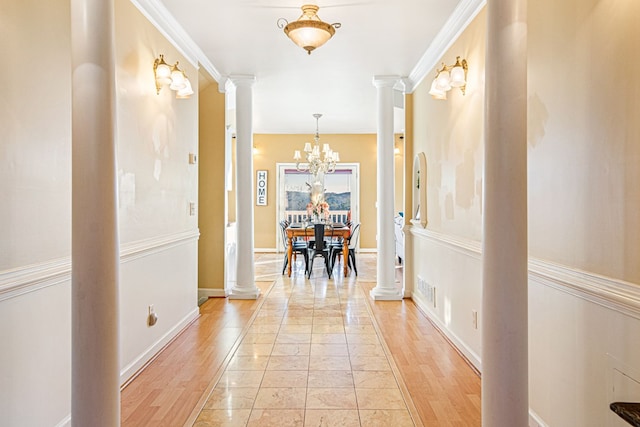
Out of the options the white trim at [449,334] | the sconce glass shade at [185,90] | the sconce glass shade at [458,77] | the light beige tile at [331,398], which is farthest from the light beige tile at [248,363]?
the sconce glass shade at [458,77]

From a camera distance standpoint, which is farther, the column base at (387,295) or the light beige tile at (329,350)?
the column base at (387,295)

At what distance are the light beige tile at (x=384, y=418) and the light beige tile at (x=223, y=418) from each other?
0.67 metres

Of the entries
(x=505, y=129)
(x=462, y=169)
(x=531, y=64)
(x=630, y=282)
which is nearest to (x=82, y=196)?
(x=505, y=129)

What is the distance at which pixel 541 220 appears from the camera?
2119 mm

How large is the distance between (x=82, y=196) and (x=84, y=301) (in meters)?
0.43

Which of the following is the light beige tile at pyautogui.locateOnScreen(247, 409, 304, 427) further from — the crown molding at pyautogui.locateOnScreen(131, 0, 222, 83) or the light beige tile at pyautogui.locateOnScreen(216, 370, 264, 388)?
the crown molding at pyautogui.locateOnScreen(131, 0, 222, 83)

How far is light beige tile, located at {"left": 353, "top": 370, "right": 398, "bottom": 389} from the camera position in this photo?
2783 millimetres

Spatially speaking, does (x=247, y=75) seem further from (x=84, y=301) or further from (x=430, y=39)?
(x=84, y=301)

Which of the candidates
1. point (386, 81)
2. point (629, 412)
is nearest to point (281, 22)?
point (386, 81)

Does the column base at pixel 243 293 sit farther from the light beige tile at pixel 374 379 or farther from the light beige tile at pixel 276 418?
the light beige tile at pixel 276 418

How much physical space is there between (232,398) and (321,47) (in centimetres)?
318

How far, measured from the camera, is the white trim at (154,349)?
2845 millimetres

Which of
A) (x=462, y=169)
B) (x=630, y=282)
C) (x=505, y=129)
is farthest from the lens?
(x=462, y=169)

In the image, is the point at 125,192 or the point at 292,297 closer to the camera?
the point at 125,192
